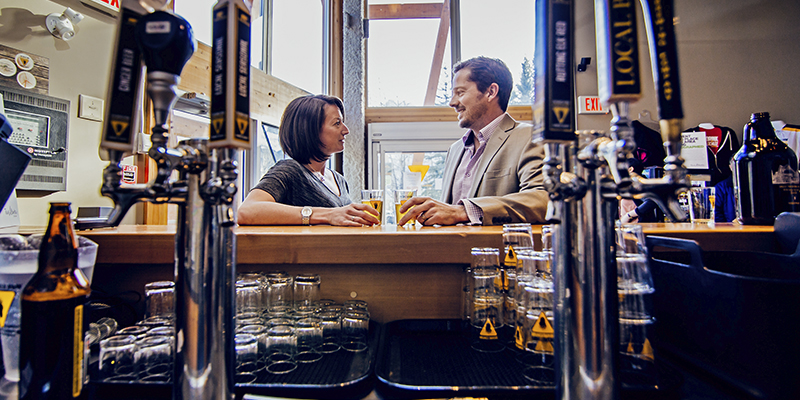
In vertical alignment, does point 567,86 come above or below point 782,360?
above

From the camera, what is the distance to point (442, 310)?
790 mm

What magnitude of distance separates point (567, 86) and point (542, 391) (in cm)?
39

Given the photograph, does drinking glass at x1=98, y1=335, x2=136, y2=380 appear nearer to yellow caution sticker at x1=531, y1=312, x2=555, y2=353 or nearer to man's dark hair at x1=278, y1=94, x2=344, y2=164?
yellow caution sticker at x1=531, y1=312, x2=555, y2=353

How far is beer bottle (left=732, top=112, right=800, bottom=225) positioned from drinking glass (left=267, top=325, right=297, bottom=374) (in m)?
1.27

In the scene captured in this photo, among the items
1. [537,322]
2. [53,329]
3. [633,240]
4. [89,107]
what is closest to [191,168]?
[53,329]

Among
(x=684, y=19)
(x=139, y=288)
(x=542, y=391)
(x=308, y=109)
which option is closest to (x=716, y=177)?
(x=684, y=19)

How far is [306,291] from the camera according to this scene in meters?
0.71

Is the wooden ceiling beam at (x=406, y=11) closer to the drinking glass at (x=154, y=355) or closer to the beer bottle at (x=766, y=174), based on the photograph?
the beer bottle at (x=766, y=174)

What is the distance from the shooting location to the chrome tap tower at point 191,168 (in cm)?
33

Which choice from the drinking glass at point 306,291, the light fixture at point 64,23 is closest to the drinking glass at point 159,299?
the drinking glass at point 306,291

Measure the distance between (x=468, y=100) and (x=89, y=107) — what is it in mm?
1992

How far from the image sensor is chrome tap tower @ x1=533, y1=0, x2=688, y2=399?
334mm

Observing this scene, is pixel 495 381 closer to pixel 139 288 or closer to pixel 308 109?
pixel 139 288

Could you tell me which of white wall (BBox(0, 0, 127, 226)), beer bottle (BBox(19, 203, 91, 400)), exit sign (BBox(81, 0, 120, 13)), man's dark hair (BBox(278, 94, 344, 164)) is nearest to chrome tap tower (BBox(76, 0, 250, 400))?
beer bottle (BBox(19, 203, 91, 400))
